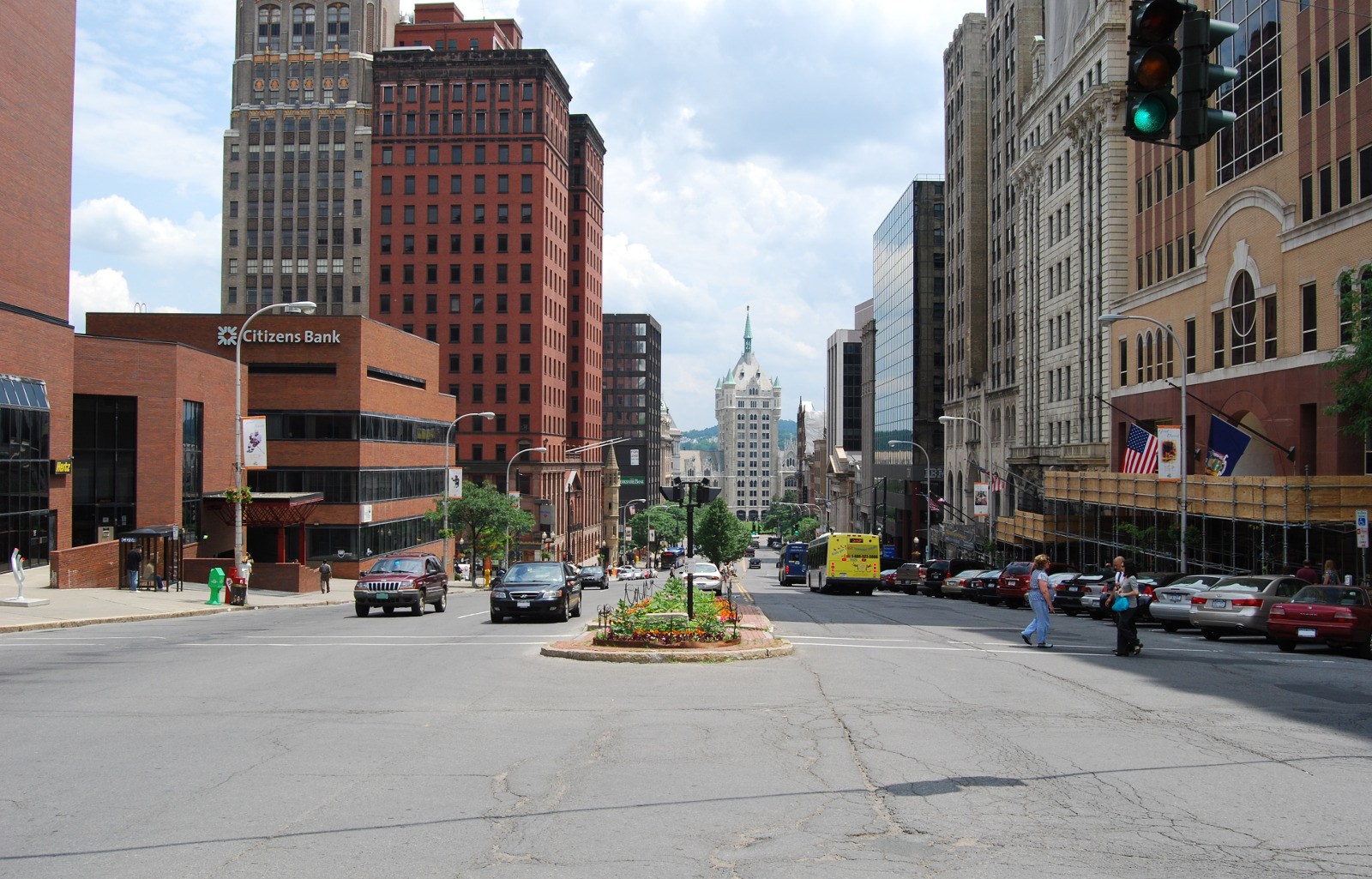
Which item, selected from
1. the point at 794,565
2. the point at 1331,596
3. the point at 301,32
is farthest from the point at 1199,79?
the point at 301,32

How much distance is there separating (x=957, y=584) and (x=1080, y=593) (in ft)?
51.7

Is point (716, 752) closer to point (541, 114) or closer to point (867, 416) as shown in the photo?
point (541, 114)

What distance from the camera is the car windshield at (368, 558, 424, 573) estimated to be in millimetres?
32969

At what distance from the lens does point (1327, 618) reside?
21.8 meters

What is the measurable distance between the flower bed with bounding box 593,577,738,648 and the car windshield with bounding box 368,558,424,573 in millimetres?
13343

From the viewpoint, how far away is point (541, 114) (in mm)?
108625

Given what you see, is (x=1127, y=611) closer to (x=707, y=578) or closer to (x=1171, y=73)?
(x=1171, y=73)

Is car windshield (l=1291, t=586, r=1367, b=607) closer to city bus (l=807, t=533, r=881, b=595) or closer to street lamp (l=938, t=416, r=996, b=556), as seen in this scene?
city bus (l=807, t=533, r=881, b=595)

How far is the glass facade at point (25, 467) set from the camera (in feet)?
134

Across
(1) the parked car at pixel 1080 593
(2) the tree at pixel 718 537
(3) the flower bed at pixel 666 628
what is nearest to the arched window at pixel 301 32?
(2) the tree at pixel 718 537

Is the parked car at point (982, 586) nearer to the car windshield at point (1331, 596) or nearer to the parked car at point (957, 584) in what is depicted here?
the parked car at point (957, 584)

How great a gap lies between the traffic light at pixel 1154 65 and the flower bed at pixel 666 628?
1258 centimetres

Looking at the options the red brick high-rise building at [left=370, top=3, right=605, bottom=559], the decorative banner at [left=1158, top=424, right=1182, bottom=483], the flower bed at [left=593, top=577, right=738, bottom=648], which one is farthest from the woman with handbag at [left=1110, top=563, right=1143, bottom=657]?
the red brick high-rise building at [left=370, top=3, right=605, bottom=559]

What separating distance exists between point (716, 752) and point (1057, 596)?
27.2 meters
